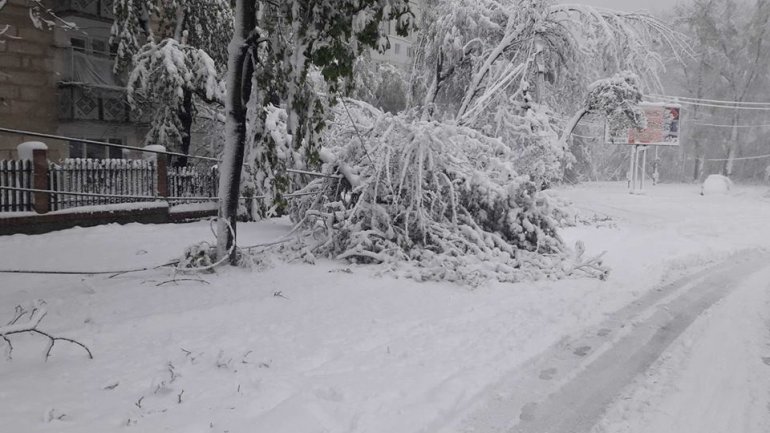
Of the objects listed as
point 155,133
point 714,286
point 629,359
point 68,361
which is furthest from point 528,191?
point 155,133

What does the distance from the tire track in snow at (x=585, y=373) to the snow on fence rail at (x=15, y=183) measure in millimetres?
10082

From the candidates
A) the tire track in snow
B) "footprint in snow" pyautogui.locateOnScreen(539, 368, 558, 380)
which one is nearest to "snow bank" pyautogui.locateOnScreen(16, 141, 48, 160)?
the tire track in snow

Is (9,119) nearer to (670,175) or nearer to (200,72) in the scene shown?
(200,72)

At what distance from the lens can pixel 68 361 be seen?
13.8ft

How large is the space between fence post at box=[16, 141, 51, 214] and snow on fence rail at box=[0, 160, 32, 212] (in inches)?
3.9

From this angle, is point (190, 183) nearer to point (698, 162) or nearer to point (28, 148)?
point (28, 148)

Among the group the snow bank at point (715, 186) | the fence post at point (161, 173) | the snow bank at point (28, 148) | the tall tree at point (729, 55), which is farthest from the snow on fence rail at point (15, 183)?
the tall tree at point (729, 55)

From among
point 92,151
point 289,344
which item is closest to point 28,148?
point 92,151

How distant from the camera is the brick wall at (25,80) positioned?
48.4 feet

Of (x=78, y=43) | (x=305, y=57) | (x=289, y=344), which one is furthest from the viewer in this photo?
(x=78, y=43)

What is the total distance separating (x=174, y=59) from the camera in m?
12.9

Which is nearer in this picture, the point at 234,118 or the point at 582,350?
the point at 582,350

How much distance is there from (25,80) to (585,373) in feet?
54.6

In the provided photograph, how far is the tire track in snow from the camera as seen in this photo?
3711 millimetres
